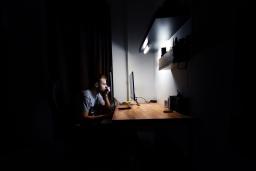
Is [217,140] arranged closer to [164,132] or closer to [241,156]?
[241,156]

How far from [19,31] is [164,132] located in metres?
3.20

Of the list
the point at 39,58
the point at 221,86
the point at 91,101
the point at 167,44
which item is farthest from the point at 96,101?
the point at 221,86

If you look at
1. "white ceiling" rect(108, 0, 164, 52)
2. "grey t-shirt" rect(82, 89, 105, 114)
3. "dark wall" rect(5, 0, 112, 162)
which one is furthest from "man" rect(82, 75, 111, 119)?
"white ceiling" rect(108, 0, 164, 52)

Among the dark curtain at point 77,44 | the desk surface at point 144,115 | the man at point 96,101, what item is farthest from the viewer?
the dark curtain at point 77,44

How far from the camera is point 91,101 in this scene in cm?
276

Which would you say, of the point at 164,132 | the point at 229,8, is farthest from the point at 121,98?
the point at 229,8

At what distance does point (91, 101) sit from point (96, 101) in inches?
8.2

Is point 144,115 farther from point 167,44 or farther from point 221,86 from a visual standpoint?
point 167,44

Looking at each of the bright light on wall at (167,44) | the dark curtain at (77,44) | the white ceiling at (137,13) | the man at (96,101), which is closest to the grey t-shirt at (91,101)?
the man at (96,101)

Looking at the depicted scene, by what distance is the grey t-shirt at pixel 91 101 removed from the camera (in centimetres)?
264

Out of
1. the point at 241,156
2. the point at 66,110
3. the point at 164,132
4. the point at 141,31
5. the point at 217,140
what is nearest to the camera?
the point at 241,156

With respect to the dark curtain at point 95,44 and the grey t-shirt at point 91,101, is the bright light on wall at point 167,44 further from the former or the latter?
the grey t-shirt at point 91,101

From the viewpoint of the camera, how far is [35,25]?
370 centimetres

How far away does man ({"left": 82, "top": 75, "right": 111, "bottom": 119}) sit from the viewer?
2607mm
